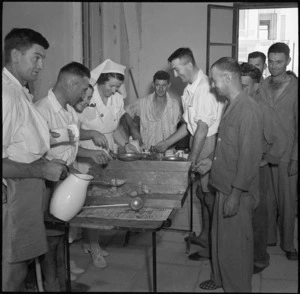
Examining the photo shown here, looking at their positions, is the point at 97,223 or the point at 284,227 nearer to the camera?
the point at 97,223

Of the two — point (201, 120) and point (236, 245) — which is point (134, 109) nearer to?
point (201, 120)

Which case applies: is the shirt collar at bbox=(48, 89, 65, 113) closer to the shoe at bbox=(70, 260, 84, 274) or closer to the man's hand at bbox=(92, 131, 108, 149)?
the man's hand at bbox=(92, 131, 108, 149)

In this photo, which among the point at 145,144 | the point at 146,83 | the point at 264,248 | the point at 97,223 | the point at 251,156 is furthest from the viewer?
the point at 146,83

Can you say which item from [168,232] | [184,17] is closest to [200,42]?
[184,17]

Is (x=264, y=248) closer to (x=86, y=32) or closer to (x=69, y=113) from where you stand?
(x=69, y=113)

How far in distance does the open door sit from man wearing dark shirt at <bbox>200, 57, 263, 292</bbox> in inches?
157

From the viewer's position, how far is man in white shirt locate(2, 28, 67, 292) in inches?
72.6

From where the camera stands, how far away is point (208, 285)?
8.72 feet

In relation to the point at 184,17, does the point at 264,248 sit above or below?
below

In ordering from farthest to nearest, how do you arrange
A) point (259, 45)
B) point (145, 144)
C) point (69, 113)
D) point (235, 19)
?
point (259, 45), point (235, 19), point (145, 144), point (69, 113)

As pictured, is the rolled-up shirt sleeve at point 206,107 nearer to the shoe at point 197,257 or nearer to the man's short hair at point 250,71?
the man's short hair at point 250,71

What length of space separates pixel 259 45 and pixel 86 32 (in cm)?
694

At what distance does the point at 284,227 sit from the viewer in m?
3.16

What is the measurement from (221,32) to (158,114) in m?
2.75
